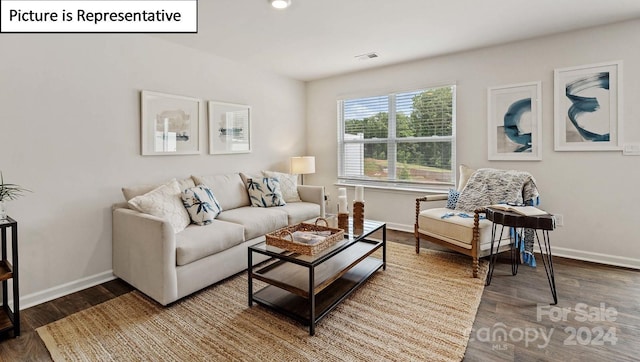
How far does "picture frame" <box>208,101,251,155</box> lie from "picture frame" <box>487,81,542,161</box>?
9.83ft

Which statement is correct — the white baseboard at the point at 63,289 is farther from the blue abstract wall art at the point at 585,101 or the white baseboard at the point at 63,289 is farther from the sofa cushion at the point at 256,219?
the blue abstract wall art at the point at 585,101

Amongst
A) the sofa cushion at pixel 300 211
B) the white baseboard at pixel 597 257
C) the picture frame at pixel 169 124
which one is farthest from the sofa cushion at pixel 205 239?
the white baseboard at pixel 597 257

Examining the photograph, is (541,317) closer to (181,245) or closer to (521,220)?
(521,220)

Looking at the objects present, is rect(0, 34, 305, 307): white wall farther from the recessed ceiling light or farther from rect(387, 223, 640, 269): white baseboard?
rect(387, 223, 640, 269): white baseboard

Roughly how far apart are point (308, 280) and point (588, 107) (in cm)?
321

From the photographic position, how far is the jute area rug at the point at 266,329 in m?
1.75

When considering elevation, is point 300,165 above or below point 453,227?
above

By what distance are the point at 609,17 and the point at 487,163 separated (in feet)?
5.45

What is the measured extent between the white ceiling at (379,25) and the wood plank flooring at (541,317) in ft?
7.55

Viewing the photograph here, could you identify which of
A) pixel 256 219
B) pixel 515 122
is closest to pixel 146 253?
pixel 256 219

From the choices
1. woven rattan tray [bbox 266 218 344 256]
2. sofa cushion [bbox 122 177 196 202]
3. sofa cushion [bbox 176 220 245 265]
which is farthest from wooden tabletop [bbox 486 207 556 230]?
sofa cushion [bbox 122 177 196 202]

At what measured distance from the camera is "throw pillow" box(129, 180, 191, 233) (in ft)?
8.36

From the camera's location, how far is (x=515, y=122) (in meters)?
3.46

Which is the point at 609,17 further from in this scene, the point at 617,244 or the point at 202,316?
the point at 202,316
